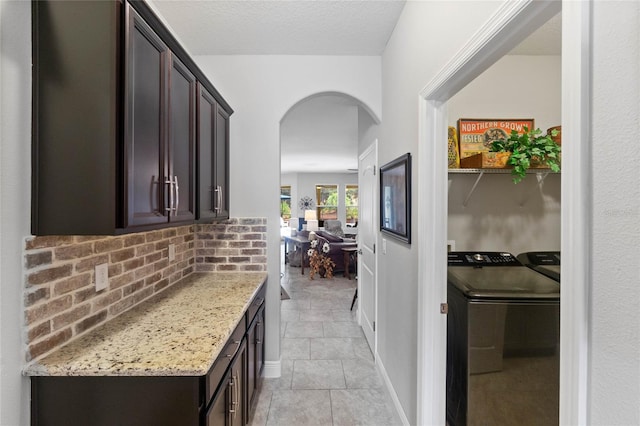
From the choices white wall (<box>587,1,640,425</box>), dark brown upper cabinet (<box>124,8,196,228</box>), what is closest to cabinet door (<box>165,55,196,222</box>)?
dark brown upper cabinet (<box>124,8,196,228</box>)

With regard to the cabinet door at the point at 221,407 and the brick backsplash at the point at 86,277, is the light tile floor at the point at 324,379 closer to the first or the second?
the cabinet door at the point at 221,407

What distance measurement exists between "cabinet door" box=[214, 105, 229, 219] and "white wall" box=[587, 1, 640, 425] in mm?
1936

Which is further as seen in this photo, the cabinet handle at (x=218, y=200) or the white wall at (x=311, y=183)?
Result: the white wall at (x=311, y=183)

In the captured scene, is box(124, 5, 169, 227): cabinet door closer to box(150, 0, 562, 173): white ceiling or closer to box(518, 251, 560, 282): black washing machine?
box(150, 0, 562, 173): white ceiling

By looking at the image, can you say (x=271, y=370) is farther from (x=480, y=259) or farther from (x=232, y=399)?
(x=480, y=259)

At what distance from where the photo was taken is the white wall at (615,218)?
0.56 meters

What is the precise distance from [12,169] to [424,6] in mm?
1898

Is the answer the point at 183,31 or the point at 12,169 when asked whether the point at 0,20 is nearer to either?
the point at 12,169

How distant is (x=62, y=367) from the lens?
0.99 meters

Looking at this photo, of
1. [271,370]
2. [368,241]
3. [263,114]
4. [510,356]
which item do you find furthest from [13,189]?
[368,241]

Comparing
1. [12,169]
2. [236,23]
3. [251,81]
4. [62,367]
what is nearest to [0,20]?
[12,169]

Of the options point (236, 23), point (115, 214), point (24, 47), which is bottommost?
point (115, 214)

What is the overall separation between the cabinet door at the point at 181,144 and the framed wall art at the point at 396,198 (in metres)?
1.26

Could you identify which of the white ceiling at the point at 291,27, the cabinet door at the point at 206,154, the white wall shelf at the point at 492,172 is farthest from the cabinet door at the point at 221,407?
the white ceiling at the point at 291,27
